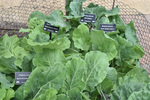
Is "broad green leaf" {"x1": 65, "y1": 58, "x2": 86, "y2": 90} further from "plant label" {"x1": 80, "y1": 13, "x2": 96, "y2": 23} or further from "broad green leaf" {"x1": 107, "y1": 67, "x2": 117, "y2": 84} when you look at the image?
"plant label" {"x1": 80, "y1": 13, "x2": 96, "y2": 23}

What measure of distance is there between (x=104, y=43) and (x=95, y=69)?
23cm

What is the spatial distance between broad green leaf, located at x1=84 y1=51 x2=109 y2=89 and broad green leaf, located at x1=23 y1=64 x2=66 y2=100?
20cm

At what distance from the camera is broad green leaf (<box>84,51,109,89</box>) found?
834 millimetres

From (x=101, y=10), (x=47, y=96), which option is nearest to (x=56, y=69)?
(x=47, y=96)

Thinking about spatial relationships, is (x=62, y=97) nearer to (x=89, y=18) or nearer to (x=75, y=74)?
(x=75, y=74)

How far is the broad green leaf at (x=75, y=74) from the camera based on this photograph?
0.77 metres

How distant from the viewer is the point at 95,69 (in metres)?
0.87

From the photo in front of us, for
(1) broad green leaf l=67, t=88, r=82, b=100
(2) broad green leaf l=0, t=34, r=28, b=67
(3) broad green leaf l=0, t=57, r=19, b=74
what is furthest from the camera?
(2) broad green leaf l=0, t=34, r=28, b=67

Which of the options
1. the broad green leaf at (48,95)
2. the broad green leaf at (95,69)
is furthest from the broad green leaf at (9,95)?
the broad green leaf at (95,69)

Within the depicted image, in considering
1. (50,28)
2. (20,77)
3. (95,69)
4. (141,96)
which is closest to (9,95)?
(20,77)

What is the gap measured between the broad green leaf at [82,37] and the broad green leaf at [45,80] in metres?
0.44

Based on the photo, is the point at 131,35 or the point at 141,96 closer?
the point at 141,96

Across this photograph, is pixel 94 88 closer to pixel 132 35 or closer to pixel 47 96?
pixel 47 96

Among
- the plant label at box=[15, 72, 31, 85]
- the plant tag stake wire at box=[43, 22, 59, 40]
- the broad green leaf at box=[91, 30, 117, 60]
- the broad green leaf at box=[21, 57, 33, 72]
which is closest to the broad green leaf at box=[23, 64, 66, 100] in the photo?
the plant label at box=[15, 72, 31, 85]
